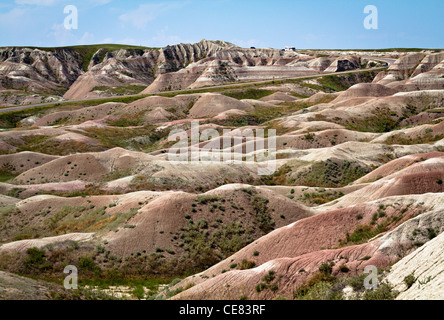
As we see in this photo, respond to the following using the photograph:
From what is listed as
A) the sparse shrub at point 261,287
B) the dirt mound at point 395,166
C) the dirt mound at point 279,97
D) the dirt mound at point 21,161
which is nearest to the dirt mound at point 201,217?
the sparse shrub at point 261,287

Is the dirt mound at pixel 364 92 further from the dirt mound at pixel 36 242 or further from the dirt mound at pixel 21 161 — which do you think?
the dirt mound at pixel 36 242

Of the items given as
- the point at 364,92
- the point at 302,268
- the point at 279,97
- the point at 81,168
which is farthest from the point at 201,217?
the point at 279,97

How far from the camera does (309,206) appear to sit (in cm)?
4544

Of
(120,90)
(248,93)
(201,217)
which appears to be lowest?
(201,217)

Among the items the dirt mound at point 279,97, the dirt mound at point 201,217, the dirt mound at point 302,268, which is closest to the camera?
the dirt mound at point 302,268

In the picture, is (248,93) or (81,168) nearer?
(81,168)

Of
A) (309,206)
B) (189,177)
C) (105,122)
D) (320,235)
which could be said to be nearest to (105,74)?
(105,122)

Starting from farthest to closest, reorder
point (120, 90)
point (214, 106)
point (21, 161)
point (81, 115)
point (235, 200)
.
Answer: point (120, 90)
point (214, 106)
point (81, 115)
point (21, 161)
point (235, 200)

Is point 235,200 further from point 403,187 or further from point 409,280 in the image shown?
point 409,280

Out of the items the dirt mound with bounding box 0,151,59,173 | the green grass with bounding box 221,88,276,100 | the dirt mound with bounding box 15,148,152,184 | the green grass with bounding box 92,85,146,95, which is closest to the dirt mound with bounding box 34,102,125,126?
the green grass with bounding box 221,88,276,100

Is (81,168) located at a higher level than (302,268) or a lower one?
higher

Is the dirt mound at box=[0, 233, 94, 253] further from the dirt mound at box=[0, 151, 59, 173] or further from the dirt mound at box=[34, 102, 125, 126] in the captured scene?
the dirt mound at box=[34, 102, 125, 126]

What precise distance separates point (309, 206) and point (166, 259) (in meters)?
19.3

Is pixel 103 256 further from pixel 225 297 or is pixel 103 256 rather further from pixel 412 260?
pixel 412 260
